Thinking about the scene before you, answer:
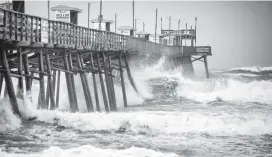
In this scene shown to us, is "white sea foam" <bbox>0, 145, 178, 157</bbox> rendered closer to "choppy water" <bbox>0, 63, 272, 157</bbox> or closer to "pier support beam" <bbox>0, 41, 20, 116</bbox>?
"choppy water" <bbox>0, 63, 272, 157</bbox>

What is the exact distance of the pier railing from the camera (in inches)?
539

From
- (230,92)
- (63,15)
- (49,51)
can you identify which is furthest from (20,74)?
(230,92)

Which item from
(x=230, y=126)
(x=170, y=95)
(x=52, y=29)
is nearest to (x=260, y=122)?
(x=230, y=126)

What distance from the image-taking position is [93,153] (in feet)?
36.3

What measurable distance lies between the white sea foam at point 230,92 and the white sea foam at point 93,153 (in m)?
24.1

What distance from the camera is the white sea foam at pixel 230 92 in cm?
3625

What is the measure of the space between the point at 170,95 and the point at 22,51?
24.0 metres

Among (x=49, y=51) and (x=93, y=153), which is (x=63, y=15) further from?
(x=93, y=153)

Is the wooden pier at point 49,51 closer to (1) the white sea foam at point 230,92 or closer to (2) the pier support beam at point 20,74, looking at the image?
(2) the pier support beam at point 20,74

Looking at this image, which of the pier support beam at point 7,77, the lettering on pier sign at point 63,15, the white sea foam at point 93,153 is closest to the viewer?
the white sea foam at point 93,153

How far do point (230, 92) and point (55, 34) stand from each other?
82.0 ft

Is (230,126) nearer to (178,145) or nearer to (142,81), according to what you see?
(178,145)

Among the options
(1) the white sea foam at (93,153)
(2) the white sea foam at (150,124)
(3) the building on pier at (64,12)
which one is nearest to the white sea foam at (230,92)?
(3) the building on pier at (64,12)

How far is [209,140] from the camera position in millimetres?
14281
